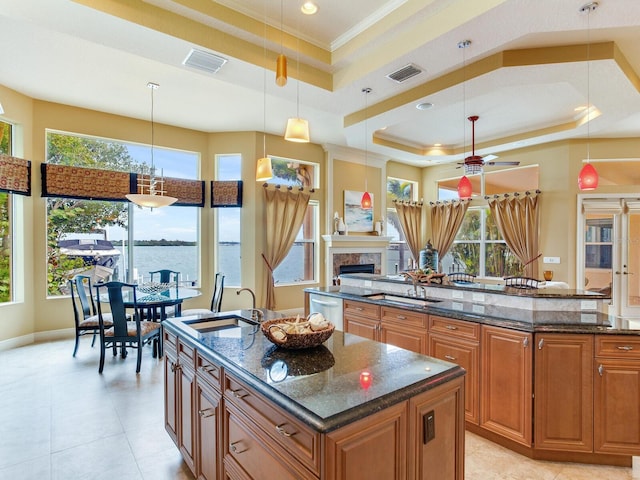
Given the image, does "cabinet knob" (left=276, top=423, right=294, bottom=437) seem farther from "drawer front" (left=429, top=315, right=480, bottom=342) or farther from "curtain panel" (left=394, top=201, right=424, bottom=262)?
"curtain panel" (left=394, top=201, right=424, bottom=262)

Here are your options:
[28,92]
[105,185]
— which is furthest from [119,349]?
[28,92]

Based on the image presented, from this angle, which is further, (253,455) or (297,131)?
(297,131)

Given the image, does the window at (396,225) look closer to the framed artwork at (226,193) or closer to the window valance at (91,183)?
the framed artwork at (226,193)

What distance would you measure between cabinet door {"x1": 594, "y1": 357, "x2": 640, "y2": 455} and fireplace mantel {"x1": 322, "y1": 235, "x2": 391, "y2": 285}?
16.4 feet

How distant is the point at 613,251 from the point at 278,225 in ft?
20.3

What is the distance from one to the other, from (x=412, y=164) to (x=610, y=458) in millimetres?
7274

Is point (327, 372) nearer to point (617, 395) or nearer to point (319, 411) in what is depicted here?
point (319, 411)

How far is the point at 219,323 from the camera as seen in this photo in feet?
8.32

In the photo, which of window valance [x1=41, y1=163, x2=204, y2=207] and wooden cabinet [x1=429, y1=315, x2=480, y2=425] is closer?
wooden cabinet [x1=429, y1=315, x2=480, y2=425]

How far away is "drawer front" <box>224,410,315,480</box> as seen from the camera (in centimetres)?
126

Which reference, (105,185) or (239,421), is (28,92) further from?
(239,421)

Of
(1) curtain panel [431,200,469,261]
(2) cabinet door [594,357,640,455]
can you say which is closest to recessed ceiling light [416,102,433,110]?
(2) cabinet door [594,357,640,455]

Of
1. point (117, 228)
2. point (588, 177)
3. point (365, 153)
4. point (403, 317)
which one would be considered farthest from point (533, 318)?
point (117, 228)

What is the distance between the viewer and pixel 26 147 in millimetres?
4855
